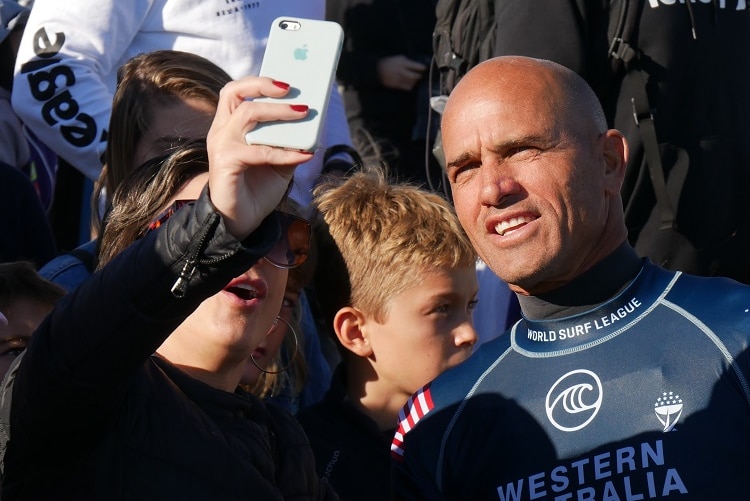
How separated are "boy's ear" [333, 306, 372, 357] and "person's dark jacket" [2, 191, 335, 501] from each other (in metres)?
1.31

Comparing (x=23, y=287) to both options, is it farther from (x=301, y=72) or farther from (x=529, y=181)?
(x=301, y=72)

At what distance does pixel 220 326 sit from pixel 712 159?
2.19 metres

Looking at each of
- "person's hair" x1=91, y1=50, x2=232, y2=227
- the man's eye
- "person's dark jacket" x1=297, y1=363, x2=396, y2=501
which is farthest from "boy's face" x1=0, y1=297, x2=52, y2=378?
"person's dark jacket" x1=297, y1=363, x2=396, y2=501

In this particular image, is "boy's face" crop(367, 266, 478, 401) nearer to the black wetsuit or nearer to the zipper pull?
the black wetsuit

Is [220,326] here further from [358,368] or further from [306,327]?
[306,327]

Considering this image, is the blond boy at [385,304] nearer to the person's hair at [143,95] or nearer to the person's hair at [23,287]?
the person's hair at [143,95]

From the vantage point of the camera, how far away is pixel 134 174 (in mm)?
2875

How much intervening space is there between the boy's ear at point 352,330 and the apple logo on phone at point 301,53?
1.88 metres

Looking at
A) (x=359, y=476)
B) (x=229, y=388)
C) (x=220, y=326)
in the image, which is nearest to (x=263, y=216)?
(x=220, y=326)

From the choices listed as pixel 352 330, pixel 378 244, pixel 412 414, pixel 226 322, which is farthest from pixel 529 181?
pixel 352 330

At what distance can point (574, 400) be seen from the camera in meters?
2.68

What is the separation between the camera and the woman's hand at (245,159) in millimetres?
1925

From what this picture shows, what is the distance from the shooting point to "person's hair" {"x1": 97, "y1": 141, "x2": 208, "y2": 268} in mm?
2717

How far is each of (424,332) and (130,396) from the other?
159 centimetres
